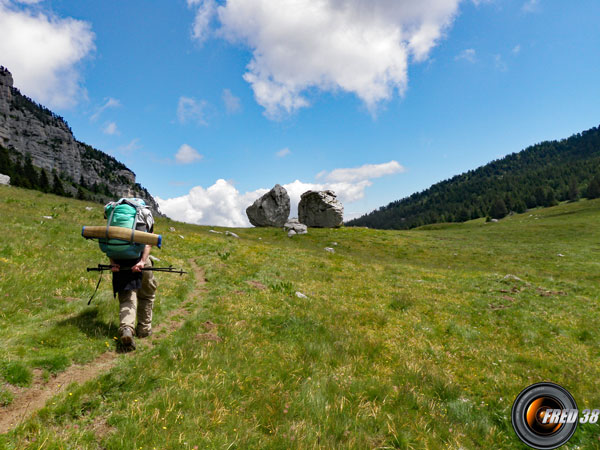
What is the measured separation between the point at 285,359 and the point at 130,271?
4794 mm

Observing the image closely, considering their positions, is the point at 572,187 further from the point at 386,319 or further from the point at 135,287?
the point at 135,287

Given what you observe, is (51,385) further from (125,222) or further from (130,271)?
(125,222)

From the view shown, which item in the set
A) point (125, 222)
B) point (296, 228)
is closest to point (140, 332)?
point (125, 222)

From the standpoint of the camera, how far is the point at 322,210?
2589 inches

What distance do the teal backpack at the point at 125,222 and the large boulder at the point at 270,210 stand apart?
2318 inches

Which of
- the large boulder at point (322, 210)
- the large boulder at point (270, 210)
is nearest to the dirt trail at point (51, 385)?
the large boulder at point (322, 210)

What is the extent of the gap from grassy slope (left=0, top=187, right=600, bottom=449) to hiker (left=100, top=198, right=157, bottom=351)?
692mm

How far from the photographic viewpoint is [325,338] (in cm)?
921

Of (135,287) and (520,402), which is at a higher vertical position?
(135,287)

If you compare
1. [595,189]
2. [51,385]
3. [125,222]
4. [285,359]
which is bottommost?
[285,359]

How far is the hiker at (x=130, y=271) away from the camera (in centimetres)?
684

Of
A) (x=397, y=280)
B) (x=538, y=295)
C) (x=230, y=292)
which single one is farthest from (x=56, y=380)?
(x=538, y=295)

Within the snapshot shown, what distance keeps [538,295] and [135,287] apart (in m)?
24.0

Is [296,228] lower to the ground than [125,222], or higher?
higher
